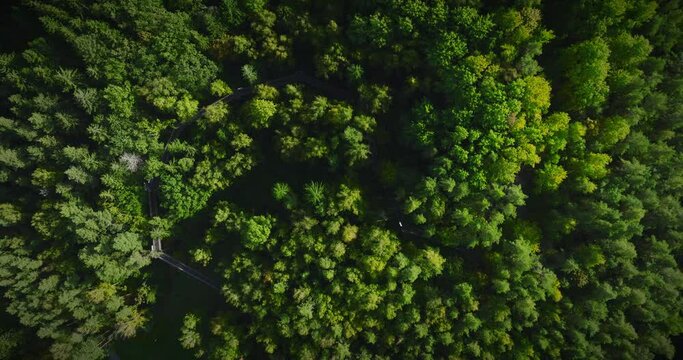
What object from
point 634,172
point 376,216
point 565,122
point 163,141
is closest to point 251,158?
point 163,141

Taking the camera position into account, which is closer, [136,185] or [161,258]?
[136,185]

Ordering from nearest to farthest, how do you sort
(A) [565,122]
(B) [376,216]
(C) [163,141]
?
1. (A) [565,122]
2. (B) [376,216]
3. (C) [163,141]

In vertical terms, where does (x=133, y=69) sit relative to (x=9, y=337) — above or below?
above

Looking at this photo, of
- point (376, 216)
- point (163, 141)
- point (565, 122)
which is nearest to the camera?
point (565, 122)

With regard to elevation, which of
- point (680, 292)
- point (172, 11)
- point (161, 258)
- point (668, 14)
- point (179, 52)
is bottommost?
point (161, 258)

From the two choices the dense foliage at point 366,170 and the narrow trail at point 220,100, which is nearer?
the dense foliage at point 366,170

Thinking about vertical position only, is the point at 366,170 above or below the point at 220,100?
below

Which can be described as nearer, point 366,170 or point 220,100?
point 220,100

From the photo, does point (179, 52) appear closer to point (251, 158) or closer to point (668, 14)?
point (251, 158)
